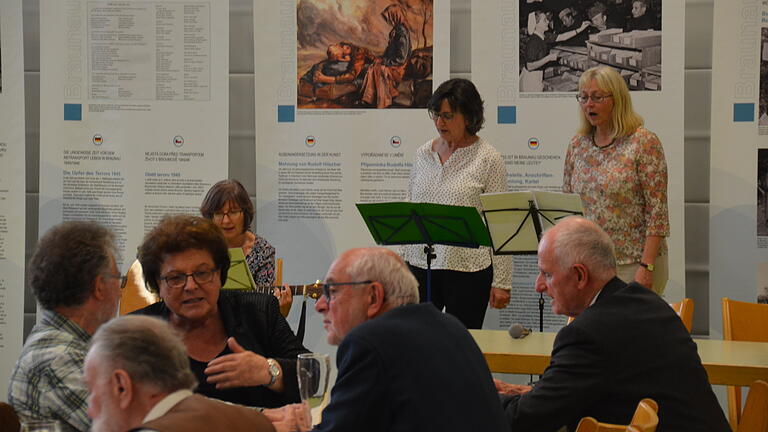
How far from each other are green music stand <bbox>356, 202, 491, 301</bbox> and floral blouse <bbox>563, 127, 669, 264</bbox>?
2.28 feet

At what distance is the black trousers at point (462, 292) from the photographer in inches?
193

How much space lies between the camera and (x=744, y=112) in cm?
537

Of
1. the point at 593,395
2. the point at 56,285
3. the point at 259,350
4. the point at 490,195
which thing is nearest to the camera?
the point at 56,285

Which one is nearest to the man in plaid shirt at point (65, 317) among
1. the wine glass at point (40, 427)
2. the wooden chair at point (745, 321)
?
the wine glass at point (40, 427)

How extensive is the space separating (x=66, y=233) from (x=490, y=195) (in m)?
2.41

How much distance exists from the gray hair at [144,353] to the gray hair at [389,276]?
0.71m

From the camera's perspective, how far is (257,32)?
19.2 feet

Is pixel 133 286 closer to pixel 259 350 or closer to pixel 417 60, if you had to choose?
pixel 259 350

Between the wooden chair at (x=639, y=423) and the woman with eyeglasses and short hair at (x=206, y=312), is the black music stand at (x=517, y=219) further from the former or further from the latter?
the wooden chair at (x=639, y=423)

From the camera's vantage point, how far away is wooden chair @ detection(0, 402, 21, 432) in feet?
7.36

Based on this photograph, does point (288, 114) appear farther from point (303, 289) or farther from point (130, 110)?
point (303, 289)

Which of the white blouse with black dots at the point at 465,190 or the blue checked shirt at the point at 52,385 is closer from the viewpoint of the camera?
the blue checked shirt at the point at 52,385

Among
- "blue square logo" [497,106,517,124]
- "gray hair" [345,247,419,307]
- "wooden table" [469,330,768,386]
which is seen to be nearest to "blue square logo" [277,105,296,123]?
"blue square logo" [497,106,517,124]

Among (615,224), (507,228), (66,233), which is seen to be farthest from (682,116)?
(66,233)
